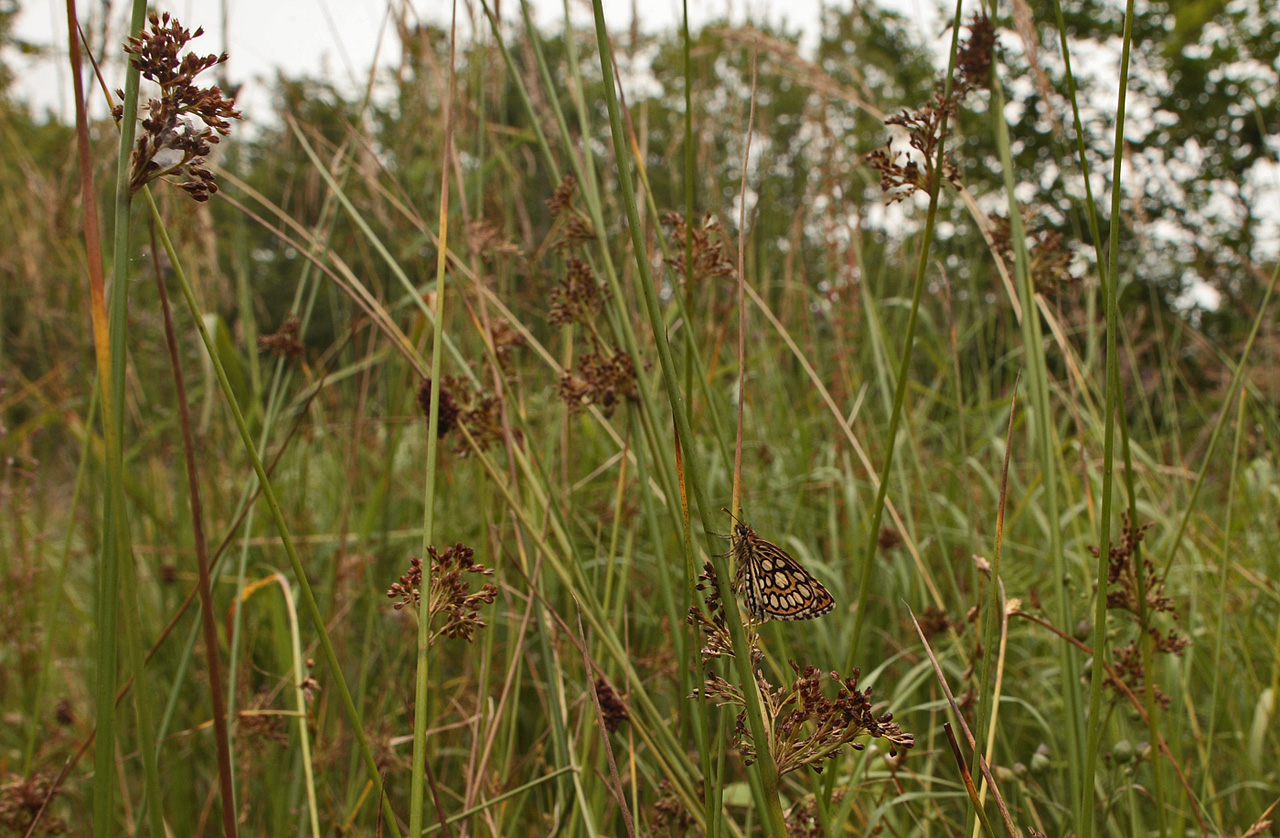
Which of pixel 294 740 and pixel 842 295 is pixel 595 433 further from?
pixel 294 740

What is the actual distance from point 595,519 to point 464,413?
3.43 ft

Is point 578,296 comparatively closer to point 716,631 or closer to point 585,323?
point 585,323

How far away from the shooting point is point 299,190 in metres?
2.40

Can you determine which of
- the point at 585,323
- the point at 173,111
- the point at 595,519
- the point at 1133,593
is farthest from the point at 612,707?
the point at 595,519

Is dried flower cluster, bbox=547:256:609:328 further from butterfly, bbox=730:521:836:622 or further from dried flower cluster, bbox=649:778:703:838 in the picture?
dried flower cluster, bbox=649:778:703:838

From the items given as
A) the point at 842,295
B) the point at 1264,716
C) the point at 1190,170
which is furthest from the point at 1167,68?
the point at 1264,716

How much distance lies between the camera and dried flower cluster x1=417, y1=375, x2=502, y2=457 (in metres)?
0.93

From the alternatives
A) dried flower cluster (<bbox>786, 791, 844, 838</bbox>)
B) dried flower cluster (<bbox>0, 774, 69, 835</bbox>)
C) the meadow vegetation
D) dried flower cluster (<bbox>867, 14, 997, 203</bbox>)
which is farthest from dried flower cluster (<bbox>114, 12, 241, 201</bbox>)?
dried flower cluster (<bbox>0, 774, 69, 835</bbox>)

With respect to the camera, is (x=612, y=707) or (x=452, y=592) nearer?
(x=452, y=592)

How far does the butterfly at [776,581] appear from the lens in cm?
72

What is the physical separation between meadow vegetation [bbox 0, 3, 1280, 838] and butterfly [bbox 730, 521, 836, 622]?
47 mm

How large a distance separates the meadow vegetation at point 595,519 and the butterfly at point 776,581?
5 centimetres

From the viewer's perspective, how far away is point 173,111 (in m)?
0.50

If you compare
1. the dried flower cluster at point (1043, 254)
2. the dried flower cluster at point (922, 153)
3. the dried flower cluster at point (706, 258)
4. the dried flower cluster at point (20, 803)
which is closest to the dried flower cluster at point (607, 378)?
the dried flower cluster at point (706, 258)
